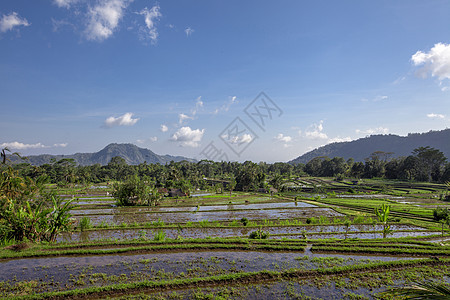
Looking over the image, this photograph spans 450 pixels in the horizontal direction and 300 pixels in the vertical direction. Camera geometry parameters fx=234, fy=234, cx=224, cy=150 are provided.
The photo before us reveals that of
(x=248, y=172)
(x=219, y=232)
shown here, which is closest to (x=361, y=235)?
(x=219, y=232)

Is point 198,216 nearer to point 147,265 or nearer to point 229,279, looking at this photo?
point 147,265

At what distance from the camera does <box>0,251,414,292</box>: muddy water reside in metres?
10.1

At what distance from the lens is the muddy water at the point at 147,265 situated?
10.1 metres

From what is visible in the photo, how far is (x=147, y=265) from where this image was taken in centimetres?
1159

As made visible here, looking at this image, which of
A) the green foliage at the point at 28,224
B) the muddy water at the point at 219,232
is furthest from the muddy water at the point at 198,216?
the green foliage at the point at 28,224

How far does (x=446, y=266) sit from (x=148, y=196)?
29.9 m

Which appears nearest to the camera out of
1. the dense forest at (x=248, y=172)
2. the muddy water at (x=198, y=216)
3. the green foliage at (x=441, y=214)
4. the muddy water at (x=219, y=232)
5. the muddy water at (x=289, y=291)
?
the muddy water at (x=289, y=291)

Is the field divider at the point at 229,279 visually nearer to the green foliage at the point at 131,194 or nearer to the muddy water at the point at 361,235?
the muddy water at the point at 361,235

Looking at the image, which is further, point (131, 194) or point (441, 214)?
point (131, 194)

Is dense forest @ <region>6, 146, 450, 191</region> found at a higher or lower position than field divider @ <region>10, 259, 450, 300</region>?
higher

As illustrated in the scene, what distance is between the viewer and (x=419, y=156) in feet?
254

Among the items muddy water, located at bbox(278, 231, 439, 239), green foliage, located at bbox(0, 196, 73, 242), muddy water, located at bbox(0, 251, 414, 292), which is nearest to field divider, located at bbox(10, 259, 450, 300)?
muddy water, located at bbox(0, 251, 414, 292)

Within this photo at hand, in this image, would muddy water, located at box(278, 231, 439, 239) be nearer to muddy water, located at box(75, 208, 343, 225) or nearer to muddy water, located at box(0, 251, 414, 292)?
muddy water, located at box(0, 251, 414, 292)

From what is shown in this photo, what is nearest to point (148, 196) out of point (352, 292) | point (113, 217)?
point (113, 217)
